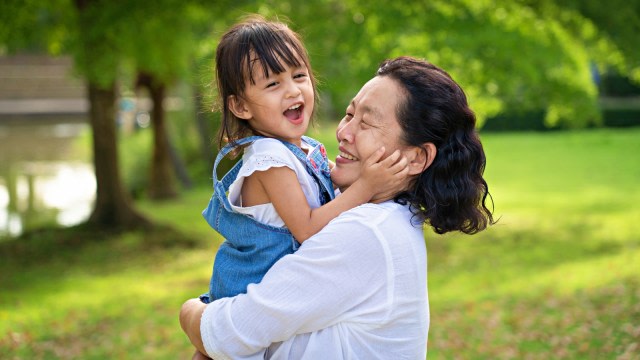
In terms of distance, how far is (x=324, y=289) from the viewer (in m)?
2.18

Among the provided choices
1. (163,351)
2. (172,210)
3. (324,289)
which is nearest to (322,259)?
(324,289)

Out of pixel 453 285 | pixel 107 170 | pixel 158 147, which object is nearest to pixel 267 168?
pixel 453 285

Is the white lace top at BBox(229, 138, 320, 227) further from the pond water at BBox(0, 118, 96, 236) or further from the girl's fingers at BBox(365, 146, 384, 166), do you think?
the pond water at BBox(0, 118, 96, 236)

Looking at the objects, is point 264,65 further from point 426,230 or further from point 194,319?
point 426,230

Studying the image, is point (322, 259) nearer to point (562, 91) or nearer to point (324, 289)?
point (324, 289)

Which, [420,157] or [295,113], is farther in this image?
[295,113]

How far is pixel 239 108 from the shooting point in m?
2.56

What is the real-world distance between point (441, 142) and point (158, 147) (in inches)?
653

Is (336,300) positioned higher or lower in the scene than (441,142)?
lower

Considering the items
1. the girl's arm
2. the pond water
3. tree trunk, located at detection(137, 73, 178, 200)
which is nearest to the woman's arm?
the girl's arm

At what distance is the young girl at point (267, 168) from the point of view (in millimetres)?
2355

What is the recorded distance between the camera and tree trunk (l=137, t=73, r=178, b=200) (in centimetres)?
1762

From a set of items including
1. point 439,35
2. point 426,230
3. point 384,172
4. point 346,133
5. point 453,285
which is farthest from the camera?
point 426,230

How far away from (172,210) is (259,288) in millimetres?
15616
